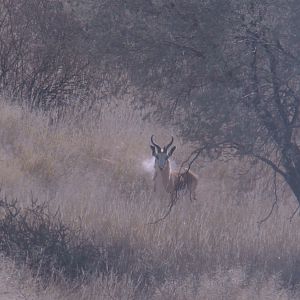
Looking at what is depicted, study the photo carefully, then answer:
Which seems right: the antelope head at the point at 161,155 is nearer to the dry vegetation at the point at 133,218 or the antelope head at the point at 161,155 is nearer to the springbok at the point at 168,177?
the springbok at the point at 168,177

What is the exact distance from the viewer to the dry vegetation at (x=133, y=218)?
9.94m

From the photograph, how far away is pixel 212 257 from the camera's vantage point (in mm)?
11164

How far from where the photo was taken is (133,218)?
12109 millimetres

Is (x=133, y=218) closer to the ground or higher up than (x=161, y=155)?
closer to the ground

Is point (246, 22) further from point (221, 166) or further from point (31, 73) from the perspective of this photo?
point (31, 73)

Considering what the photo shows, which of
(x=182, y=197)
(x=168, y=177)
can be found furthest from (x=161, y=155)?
(x=182, y=197)

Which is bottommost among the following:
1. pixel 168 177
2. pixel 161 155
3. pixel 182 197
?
pixel 182 197

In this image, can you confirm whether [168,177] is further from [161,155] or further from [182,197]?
[182,197]

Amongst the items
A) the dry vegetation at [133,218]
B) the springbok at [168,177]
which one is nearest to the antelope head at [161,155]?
the springbok at [168,177]

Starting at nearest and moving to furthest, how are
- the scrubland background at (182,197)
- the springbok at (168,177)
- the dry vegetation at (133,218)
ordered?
the dry vegetation at (133,218) < the scrubland background at (182,197) < the springbok at (168,177)

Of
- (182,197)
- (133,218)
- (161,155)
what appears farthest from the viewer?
(161,155)

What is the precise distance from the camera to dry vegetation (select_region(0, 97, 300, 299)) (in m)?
9.94

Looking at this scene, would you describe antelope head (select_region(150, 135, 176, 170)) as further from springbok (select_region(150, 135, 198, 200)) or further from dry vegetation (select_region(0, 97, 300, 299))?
dry vegetation (select_region(0, 97, 300, 299))

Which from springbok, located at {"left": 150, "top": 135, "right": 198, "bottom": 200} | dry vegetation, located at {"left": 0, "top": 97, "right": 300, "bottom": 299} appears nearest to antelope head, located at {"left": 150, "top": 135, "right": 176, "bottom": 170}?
springbok, located at {"left": 150, "top": 135, "right": 198, "bottom": 200}
